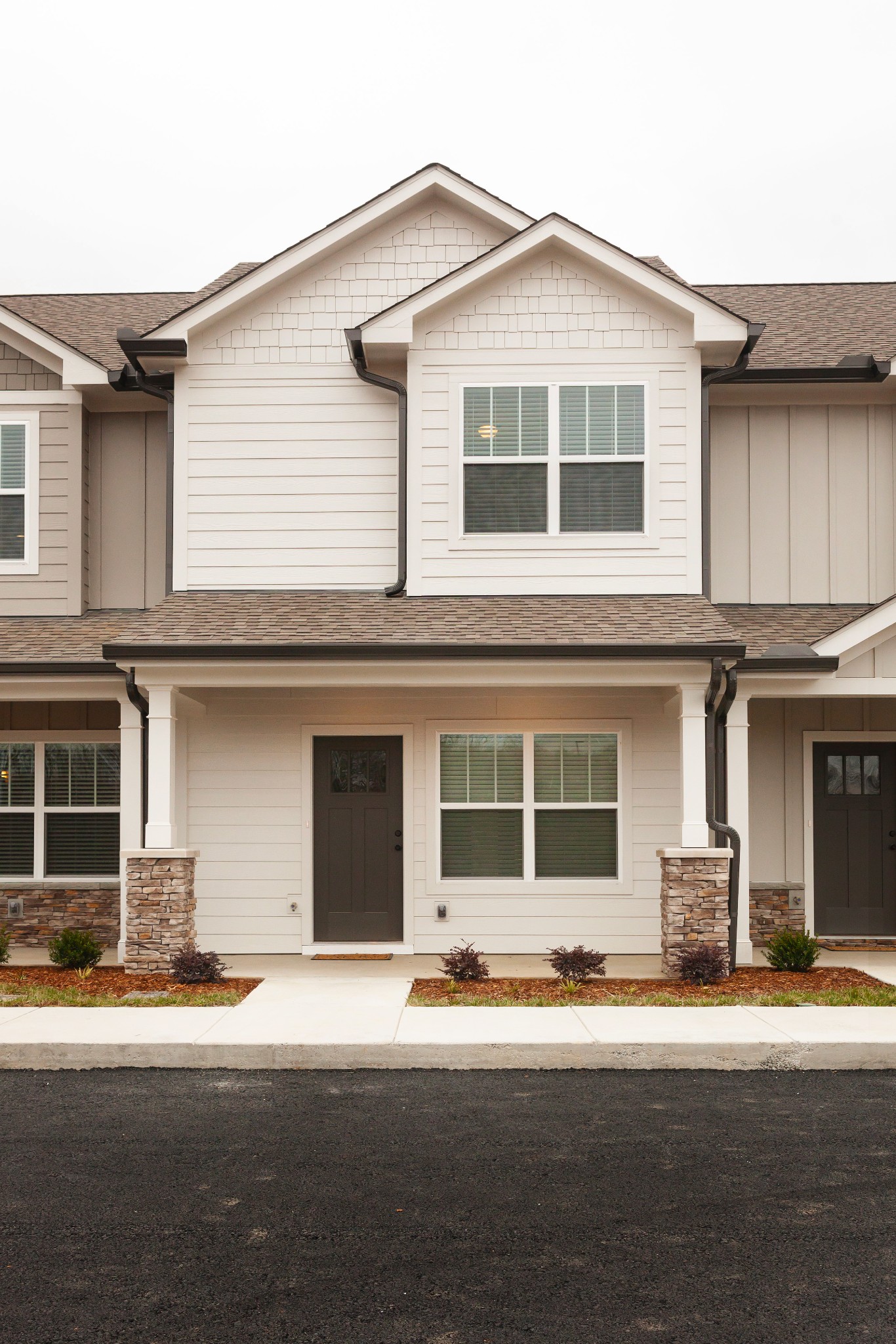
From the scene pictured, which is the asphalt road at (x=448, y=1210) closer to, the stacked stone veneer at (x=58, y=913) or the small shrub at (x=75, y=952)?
the small shrub at (x=75, y=952)

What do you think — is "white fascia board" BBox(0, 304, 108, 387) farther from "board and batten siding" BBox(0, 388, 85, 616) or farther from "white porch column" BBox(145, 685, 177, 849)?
"white porch column" BBox(145, 685, 177, 849)

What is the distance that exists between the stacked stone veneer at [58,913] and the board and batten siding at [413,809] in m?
1.21

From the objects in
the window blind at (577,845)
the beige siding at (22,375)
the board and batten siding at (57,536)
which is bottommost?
the window blind at (577,845)

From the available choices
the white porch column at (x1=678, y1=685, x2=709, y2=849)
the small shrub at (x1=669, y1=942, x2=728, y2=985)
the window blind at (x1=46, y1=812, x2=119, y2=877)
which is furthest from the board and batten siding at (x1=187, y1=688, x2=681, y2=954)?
the small shrub at (x1=669, y1=942, x2=728, y2=985)

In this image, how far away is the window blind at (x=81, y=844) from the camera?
11.4 m

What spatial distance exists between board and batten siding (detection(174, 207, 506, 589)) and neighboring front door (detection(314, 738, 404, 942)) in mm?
1846

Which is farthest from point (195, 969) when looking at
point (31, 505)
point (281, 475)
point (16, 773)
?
point (31, 505)

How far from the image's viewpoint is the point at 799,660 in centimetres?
972

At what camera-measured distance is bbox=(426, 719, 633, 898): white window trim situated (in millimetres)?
10602

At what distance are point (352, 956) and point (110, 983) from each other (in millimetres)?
2417

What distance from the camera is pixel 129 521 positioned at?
38.4 ft

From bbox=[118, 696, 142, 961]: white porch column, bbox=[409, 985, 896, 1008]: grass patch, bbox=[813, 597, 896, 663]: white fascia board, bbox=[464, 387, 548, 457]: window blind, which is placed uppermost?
bbox=[464, 387, 548, 457]: window blind

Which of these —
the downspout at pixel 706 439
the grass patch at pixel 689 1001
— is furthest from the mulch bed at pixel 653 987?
the downspout at pixel 706 439

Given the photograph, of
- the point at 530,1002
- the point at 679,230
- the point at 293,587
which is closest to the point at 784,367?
the point at 293,587
